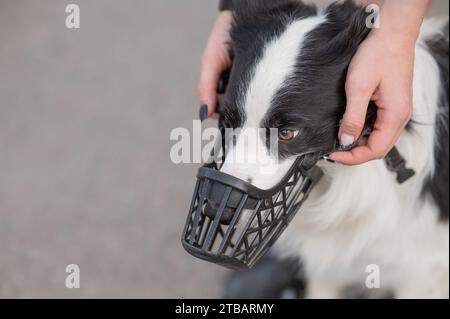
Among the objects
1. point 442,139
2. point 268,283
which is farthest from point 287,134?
point 268,283

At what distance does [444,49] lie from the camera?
5.03 ft

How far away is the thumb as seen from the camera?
1.18 metres

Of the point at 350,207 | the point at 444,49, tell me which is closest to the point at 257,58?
the point at 350,207

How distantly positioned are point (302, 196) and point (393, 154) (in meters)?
0.24

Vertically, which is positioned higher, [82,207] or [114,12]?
[114,12]

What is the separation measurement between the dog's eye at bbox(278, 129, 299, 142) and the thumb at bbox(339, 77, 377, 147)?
98 millimetres

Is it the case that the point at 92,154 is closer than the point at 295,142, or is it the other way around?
the point at 295,142

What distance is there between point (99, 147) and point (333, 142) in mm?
1442

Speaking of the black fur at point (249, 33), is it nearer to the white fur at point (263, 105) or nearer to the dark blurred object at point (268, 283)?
the white fur at point (263, 105)

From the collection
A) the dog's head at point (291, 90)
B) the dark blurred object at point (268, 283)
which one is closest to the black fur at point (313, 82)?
the dog's head at point (291, 90)

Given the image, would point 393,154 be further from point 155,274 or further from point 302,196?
point 155,274

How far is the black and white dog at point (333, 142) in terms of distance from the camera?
1.23 m

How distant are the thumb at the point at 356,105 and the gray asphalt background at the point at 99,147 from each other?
100 centimetres

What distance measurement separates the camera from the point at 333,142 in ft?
4.18
